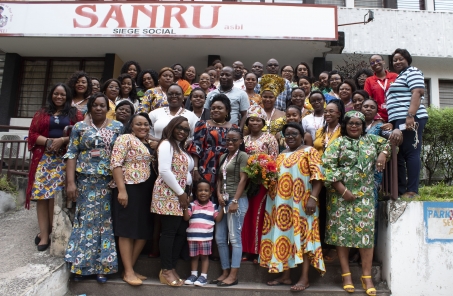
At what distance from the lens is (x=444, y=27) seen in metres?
11.1

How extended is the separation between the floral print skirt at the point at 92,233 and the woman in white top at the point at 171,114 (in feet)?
3.13

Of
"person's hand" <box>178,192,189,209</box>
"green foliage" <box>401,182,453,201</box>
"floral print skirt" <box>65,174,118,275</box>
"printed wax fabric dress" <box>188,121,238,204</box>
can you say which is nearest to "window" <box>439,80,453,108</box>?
"green foliage" <box>401,182,453,201</box>

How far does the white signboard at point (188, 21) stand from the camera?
891 cm

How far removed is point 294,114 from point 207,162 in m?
1.28

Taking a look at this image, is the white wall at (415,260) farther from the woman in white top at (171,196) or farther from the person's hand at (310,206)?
the woman in white top at (171,196)

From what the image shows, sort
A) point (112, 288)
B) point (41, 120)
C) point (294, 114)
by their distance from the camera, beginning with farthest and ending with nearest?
point (294, 114), point (41, 120), point (112, 288)

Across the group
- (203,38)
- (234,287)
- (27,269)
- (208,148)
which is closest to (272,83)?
(208,148)

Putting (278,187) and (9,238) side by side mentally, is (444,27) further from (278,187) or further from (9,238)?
(9,238)

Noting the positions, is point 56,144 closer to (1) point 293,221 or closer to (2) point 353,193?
(1) point 293,221

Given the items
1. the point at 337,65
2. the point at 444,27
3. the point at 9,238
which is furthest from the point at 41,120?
the point at 444,27

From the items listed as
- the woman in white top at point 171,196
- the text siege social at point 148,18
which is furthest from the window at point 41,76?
the woman in white top at point 171,196

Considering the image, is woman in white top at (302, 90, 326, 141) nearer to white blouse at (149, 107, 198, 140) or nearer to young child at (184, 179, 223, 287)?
white blouse at (149, 107, 198, 140)

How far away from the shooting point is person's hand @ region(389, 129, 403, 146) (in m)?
4.26

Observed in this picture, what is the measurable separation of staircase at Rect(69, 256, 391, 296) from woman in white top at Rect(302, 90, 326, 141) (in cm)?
178
